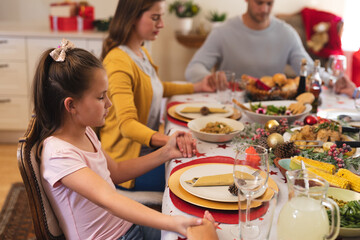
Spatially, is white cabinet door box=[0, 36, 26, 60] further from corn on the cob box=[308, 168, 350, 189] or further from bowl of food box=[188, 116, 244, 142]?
corn on the cob box=[308, 168, 350, 189]

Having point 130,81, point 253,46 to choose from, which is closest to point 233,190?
point 130,81

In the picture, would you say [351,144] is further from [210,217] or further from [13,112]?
[13,112]

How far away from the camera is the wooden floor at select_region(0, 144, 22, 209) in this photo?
9.31ft

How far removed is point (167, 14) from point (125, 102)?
3.02 m

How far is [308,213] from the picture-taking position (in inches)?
29.2

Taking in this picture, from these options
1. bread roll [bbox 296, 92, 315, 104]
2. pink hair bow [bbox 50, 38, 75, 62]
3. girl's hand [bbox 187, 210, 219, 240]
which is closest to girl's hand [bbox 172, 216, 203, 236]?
girl's hand [bbox 187, 210, 219, 240]

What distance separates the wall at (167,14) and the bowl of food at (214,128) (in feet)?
9.44

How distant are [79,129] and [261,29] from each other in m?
1.88

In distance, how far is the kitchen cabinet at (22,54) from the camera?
3.36 meters

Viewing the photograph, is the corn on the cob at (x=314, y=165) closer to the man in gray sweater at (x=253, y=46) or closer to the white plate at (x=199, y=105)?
the white plate at (x=199, y=105)

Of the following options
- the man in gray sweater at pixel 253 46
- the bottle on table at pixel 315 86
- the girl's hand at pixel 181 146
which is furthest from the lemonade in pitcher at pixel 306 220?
the man in gray sweater at pixel 253 46

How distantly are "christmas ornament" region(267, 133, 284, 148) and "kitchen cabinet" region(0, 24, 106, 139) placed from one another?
2.37 m

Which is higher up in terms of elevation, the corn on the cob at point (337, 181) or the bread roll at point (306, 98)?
the bread roll at point (306, 98)

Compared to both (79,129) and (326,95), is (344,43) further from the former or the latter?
(79,129)
